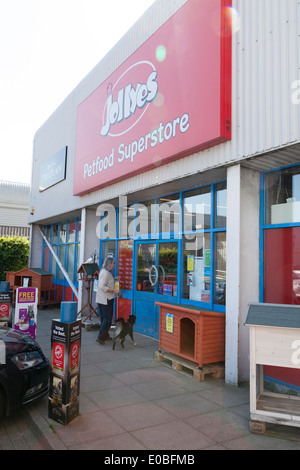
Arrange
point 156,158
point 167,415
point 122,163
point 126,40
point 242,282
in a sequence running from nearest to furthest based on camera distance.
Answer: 1. point 167,415
2. point 242,282
3. point 156,158
4. point 122,163
5. point 126,40

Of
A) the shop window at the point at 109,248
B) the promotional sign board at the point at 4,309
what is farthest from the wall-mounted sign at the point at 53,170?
the promotional sign board at the point at 4,309

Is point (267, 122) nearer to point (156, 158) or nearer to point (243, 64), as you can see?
point (243, 64)

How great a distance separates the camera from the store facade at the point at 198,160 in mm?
4867

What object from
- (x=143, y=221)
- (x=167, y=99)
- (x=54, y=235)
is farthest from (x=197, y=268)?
(x=54, y=235)

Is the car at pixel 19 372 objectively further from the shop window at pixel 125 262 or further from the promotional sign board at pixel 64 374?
the shop window at pixel 125 262

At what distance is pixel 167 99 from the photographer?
254 inches

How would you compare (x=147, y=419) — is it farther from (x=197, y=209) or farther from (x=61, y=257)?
(x=61, y=257)

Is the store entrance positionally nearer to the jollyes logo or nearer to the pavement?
the pavement

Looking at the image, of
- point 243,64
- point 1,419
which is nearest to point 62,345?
point 1,419

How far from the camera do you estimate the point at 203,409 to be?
13.6 feet

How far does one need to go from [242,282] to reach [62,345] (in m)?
2.74

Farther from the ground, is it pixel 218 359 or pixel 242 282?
pixel 242 282

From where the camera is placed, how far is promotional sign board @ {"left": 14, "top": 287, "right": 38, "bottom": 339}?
6402mm

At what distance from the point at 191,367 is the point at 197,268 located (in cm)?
205
